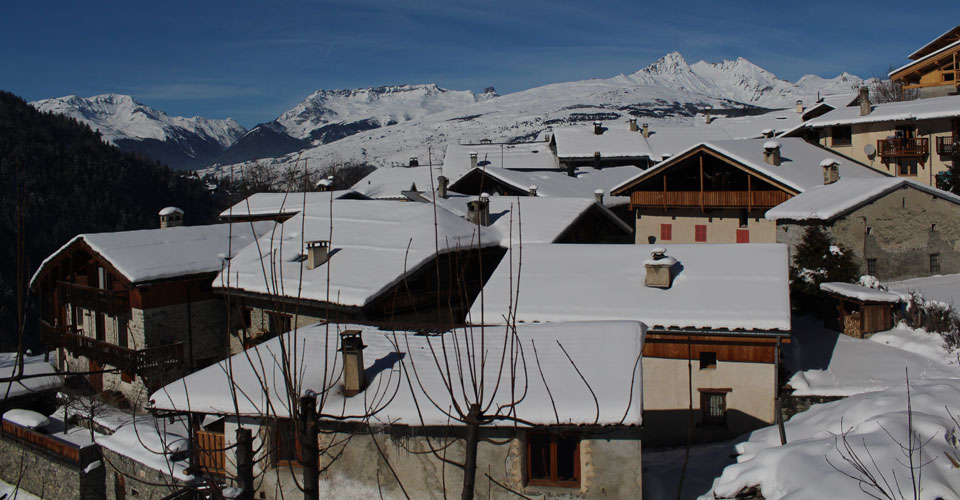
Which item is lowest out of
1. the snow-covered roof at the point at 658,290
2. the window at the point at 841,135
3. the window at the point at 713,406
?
the window at the point at 713,406

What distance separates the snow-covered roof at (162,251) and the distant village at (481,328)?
0.32 feet

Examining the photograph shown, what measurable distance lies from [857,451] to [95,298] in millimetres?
21735

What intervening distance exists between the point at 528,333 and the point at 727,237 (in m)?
20.7

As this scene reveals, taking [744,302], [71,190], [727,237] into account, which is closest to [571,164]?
[727,237]

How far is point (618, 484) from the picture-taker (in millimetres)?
9336

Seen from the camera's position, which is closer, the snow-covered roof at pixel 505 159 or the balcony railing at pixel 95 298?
the balcony railing at pixel 95 298

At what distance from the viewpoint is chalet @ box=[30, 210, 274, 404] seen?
2094cm

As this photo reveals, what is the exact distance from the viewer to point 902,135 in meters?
32.1

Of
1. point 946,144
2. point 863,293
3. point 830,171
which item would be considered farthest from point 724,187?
point 863,293

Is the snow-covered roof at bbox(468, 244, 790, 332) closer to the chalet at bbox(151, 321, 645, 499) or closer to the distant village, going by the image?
the distant village

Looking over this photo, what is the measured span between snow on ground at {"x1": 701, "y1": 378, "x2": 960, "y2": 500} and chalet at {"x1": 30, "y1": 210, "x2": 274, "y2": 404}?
15095 mm

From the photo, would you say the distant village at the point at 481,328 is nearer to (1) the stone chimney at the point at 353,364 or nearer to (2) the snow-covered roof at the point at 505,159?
(1) the stone chimney at the point at 353,364

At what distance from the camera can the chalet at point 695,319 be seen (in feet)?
46.0

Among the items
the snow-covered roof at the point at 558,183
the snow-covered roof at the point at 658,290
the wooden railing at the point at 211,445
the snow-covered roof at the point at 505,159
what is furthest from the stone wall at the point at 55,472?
the snow-covered roof at the point at 505,159
